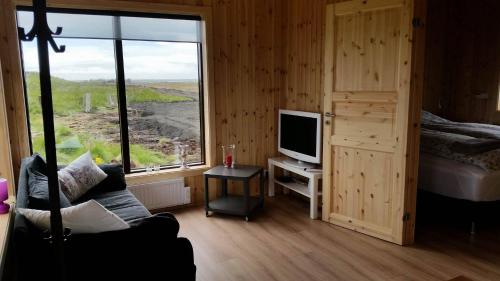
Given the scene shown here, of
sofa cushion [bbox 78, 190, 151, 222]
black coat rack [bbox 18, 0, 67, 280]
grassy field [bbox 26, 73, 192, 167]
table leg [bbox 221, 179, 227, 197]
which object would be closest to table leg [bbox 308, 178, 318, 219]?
table leg [bbox 221, 179, 227, 197]

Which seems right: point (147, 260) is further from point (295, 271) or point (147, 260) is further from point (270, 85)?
point (270, 85)

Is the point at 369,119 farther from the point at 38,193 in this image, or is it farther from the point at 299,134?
the point at 38,193

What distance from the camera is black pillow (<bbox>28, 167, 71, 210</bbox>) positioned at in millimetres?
2170

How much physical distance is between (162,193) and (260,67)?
1862 mm

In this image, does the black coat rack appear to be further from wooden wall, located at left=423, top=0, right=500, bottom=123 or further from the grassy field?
wooden wall, located at left=423, top=0, right=500, bottom=123

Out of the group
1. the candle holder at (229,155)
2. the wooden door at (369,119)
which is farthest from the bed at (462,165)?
the candle holder at (229,155)

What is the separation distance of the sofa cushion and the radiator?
46 centimetres

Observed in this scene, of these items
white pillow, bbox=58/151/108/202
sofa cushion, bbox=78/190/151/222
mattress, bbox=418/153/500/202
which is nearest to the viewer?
sofa cushion, bbox=78/190/151/222

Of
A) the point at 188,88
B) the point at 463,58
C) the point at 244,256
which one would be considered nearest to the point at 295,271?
the point at 244,256

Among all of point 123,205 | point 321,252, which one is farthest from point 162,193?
point 321,252

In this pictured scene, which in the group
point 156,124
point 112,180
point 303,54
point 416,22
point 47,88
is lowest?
point 112,180

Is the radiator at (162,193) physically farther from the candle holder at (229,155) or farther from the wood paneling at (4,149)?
the wood paneling at (4,149)

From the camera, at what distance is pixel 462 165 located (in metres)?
3.54

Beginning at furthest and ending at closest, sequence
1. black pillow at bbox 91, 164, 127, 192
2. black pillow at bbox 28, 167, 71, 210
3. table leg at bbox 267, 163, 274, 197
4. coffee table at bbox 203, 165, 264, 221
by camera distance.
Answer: table leg at bbox 267, 163, 274, 197, coffee table at bbox 203, 165, 264, 221, black pillow at bbox 91, 164, 127, 192, black pillow at bbox 28, 167, 71, 210
